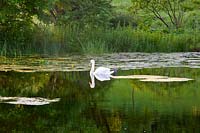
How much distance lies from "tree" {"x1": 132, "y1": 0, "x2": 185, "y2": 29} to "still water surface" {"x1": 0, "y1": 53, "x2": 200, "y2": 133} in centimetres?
1106

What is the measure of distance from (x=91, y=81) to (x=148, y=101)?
13.3ft

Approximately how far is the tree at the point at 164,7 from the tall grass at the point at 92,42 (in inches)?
236

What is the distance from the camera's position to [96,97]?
12156 millimetres

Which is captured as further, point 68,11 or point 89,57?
point 68,11

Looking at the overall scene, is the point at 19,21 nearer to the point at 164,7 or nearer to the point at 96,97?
the point at 96,97

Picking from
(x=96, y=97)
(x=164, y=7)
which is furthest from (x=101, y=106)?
(x=164, y=7)

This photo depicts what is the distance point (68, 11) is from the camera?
27859 millimetres

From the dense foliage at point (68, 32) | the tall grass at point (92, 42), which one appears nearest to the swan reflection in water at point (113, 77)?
the dense foliage at point (68, 32)

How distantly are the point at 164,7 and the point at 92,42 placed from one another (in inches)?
356

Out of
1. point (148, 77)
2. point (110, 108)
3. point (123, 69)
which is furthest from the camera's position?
point (123, 69)

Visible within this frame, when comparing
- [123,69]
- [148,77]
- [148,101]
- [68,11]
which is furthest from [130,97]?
[68,11]

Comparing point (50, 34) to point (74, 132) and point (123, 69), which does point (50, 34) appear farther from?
point (74, 132)

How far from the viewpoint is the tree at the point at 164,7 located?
30.6m

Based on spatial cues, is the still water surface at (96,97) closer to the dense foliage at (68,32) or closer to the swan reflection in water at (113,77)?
the swan reflection in water at (113,77)
